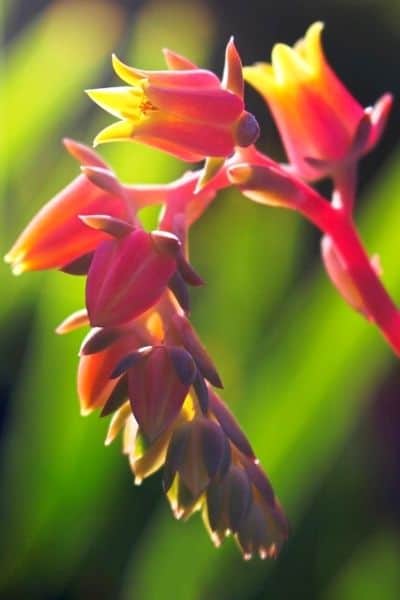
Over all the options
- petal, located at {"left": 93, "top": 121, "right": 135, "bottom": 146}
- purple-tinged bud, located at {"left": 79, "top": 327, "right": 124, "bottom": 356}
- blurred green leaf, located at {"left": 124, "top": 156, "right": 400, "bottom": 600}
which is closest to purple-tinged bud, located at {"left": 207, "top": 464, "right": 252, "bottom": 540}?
purple-tinged bud, located at {"left": 79, "top": 327, "right": 124, "bottom": 356}

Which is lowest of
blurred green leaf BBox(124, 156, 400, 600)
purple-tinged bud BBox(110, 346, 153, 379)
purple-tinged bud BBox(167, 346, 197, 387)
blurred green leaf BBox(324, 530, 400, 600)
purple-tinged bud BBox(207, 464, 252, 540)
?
blurred green leaf BBox(324, 530, 400, 600)

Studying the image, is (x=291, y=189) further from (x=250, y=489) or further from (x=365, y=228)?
(x=365, y=228)

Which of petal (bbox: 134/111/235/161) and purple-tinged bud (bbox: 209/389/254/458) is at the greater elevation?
petal (bbox: 134/111/235/161)

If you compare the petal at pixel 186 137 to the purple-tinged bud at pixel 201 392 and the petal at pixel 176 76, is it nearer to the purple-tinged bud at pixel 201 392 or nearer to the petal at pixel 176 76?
the petal at pixel 176 76

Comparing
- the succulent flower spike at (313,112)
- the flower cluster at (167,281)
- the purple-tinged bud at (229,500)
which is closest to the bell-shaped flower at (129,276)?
the flower cluster at (167,281)

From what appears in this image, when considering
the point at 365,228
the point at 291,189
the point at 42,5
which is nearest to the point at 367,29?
the point at 42,5

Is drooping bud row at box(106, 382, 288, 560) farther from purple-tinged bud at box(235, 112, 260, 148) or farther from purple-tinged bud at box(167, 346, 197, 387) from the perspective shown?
purple-tinged bud at box(235, 112, 260, 148)

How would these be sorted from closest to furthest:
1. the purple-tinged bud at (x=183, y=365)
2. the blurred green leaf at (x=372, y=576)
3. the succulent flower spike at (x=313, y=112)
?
the purple-tinged bud at (x=183, y=365)
the succulent flower spike at (x=313, y=112)
the blurred green leaf at (x=372, y=576)
